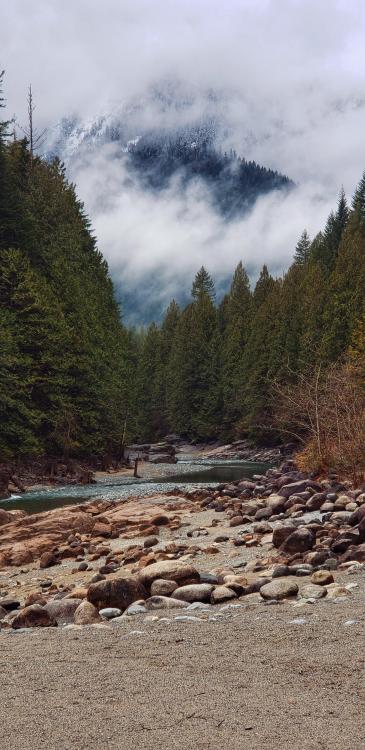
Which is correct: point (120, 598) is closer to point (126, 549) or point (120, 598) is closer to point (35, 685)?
point (35, 685)

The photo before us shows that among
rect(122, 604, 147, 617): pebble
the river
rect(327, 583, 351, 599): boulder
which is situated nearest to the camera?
rect(327, 583, 351, 599): boulder

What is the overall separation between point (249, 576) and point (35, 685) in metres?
4.13

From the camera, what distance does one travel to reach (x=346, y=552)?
845cm

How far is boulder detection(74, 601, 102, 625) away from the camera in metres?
6.56

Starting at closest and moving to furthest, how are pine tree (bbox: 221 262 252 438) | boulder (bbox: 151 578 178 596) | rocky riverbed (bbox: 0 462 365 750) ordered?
rocky riverbed (bbox: 0 462 365 750)
boulder (bbox: 151 578 178 596)
pine tree (bbox: 221 262 252 438)

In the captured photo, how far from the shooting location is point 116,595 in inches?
280

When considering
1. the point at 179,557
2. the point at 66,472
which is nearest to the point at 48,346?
the point at 66,472

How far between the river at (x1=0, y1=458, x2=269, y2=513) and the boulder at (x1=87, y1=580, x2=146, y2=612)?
1420 cm

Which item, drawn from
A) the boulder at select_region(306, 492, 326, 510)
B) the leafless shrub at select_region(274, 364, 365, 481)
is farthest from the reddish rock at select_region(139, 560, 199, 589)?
the leafless shrub at select_region(274, 364, 365, 481)

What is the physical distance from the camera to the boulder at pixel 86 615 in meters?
6.56

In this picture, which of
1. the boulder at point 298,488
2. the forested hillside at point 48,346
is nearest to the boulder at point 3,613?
the boulder at point 298,488

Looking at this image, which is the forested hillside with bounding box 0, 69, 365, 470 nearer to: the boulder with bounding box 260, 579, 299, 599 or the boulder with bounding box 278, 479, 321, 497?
the boulder with bounding box 278, 479, 321, 497

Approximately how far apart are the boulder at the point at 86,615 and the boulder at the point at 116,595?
33 cm

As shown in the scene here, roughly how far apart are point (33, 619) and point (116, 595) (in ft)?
3.01
